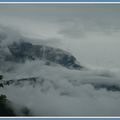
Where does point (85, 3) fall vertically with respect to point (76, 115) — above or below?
above

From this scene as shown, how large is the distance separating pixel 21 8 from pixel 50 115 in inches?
32.7

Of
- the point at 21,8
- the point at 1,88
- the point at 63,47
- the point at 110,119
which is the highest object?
the point at 21,8

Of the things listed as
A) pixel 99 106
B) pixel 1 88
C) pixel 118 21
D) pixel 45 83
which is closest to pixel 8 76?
pixel 1 88

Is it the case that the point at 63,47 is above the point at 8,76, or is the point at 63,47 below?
above

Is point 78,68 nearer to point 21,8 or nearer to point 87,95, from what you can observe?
point 87,95

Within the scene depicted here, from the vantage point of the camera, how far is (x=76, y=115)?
2916mm

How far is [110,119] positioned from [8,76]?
2.69 ft

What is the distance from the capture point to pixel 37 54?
2.98 meters

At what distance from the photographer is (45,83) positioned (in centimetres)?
295

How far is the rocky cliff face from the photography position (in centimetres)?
296

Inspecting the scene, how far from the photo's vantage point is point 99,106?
2.91 m

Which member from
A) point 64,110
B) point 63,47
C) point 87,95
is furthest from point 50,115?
point 63,47

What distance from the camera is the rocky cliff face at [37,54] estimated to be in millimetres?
2965

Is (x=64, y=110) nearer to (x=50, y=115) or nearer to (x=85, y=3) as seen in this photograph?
(x=50, y=115)
